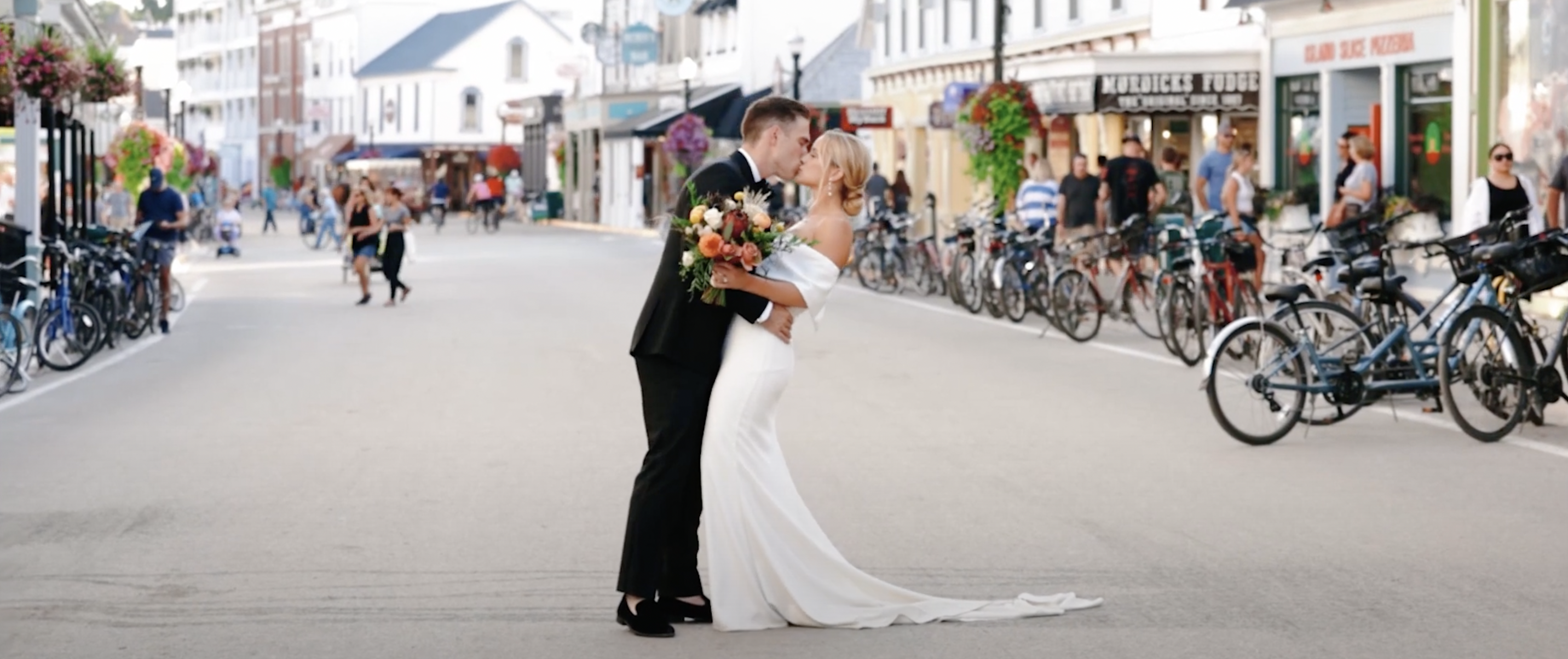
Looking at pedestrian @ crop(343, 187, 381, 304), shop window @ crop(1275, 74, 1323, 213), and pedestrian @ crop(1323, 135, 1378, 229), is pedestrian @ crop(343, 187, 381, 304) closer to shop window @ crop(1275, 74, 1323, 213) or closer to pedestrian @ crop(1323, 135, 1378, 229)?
pedestrian @ crop(1323, 135, 1378, 229)

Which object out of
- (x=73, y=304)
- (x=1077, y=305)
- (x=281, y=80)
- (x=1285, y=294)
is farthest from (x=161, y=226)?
(x=281, y=80)

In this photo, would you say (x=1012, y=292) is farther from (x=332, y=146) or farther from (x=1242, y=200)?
(x=332, y=146)

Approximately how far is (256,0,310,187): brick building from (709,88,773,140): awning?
58.4 metres

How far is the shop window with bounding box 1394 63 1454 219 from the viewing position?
2816 cm

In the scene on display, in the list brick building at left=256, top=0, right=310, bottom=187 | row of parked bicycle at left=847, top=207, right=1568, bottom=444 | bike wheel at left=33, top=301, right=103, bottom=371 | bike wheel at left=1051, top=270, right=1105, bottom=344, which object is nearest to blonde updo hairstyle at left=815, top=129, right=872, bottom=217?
row of parked bicycle at left=847, top=207, right=1568, bottom=444

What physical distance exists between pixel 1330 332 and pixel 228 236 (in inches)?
1522

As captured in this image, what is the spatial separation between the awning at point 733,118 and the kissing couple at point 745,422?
52915mm

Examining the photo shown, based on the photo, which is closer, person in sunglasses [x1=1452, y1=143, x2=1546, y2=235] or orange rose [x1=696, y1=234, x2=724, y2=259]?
orange rose [x1=696, y1=234, x2=724, y2=259]

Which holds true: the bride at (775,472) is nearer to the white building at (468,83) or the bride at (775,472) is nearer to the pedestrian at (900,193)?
the pedestrian at (900,193)

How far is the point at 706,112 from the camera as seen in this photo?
A: 208 ft

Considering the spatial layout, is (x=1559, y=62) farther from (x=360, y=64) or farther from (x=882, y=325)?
(x=360, y=64)

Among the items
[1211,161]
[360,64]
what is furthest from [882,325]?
[360,64]

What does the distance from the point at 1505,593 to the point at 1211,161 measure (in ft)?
52.3

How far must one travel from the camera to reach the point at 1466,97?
88.5 feet
